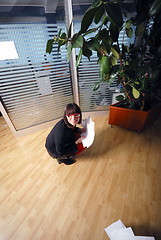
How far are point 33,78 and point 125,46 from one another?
121 centimetres

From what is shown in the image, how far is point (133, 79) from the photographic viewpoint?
112 centimetres

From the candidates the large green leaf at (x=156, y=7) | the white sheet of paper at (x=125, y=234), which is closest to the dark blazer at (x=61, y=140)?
the white sheet of paper at (x=125, y=234)

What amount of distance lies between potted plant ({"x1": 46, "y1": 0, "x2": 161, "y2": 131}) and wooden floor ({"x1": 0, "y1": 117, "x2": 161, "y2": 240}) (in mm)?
465

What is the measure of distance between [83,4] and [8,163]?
2.19 m

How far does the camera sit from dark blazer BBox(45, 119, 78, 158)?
0.96 meters

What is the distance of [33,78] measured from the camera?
1.40 meters

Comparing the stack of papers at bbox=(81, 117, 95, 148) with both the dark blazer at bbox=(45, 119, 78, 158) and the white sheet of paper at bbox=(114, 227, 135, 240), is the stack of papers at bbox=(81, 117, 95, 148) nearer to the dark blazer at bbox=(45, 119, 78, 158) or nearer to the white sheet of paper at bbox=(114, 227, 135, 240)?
the dark blazer at bbox=(45, 119, 78, 158)

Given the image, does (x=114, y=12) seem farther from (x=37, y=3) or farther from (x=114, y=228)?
(x=114, y=228)

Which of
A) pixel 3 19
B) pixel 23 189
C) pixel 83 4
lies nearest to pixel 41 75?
pixel 3 19

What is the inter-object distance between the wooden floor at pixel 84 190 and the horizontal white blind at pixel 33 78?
537 millimetres

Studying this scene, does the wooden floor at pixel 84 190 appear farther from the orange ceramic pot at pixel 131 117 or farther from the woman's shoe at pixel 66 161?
the orange ceramic pot at pixel 131 117

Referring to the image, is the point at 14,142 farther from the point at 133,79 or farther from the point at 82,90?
the point at 133,79

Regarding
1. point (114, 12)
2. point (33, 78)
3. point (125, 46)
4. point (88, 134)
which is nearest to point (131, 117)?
point (88, 134)

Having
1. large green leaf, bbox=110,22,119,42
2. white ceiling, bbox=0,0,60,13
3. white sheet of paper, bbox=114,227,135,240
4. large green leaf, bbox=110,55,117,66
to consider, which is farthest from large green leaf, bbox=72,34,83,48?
white sheet of paper, bbox=114,227,135,240
